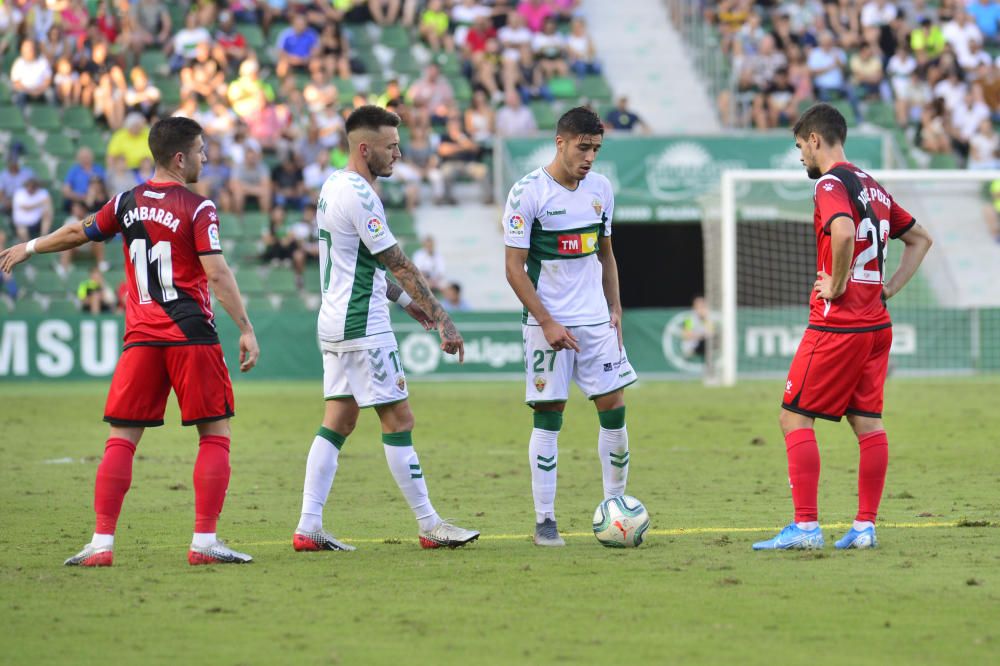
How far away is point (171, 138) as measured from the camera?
24.8ft

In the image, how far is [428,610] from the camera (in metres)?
6.23

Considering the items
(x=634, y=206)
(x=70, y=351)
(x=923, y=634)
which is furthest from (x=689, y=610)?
(x=634, y=206)

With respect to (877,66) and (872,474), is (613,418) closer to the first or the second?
(872,474)

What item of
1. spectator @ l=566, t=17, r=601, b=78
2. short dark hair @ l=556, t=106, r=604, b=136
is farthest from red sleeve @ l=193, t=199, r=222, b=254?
spectator @ l=566, t=17, r=601, b=78

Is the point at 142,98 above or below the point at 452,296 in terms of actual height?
above

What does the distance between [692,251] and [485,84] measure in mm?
5215

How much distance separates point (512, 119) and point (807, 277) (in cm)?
640

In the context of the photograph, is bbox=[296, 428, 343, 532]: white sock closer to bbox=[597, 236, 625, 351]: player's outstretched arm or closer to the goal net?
bbox=[597, 236, 625, 351]: player's outstretched arm

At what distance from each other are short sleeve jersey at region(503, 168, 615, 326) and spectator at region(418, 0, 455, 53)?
21.6m

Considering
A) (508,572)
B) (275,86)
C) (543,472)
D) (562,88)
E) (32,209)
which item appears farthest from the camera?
(562,88)

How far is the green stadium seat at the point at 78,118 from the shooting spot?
88.5 feet

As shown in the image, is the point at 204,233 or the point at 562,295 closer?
the point at 204,233

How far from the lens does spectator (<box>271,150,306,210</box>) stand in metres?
26.3

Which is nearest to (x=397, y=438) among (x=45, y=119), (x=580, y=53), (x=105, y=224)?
(x=105, y=224)
